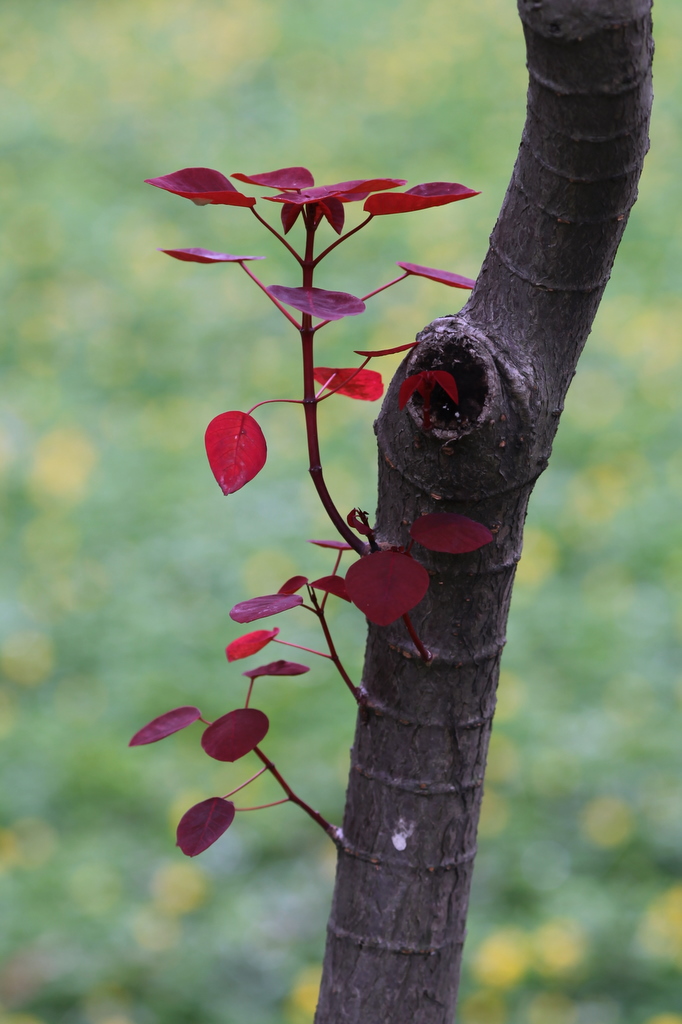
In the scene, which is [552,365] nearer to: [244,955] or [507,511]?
[507,511]

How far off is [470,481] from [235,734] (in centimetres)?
27

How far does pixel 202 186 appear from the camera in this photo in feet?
2.30

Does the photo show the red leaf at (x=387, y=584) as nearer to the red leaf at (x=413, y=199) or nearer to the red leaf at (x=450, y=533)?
the red leaf at (x=450, y=533)

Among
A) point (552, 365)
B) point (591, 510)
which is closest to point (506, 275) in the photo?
point (552, 365)

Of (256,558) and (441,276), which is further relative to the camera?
(256,558)

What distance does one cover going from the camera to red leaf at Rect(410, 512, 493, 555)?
703mm

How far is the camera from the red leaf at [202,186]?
675 millimetres

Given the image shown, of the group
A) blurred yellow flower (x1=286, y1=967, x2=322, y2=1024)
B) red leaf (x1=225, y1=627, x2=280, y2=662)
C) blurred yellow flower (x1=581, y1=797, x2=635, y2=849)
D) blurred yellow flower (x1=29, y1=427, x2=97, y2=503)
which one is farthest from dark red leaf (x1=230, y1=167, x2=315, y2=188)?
blurred yellow flower (x1=29, y1=427, x2=97, y2=503)

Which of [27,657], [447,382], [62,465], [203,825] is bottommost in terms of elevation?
[203,825]

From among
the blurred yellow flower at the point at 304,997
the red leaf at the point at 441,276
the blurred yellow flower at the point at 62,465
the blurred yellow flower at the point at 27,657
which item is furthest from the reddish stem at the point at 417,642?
the blurred yellow flower at the point at 62,465

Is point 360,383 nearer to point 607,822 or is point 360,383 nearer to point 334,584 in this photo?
point 334,584

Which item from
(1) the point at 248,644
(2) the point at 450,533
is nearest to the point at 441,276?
(2) the point at 450,533

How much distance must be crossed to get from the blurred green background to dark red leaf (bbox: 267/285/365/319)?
142 cm

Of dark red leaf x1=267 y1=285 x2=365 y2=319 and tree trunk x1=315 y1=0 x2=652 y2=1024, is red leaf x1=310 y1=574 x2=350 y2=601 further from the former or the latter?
dark red leaf x1=267 y1=285 x2=365 y2=319
